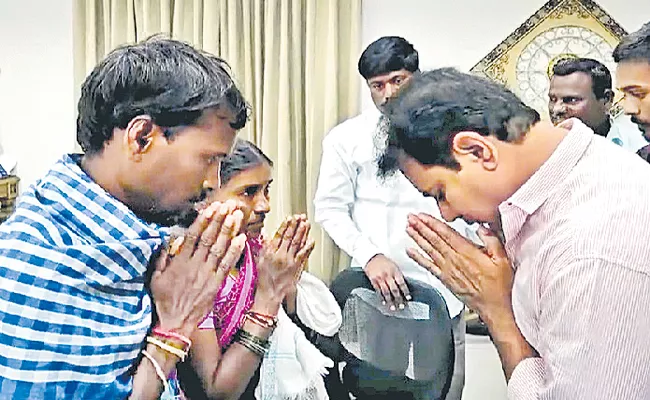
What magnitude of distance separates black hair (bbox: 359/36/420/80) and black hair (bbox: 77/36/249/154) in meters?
1.53

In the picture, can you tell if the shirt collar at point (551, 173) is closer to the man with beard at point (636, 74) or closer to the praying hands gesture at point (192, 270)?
the praying hands gesture at point (192, 270)

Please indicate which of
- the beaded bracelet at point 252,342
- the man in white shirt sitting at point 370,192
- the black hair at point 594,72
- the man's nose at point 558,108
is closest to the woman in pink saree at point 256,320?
the beaded bracelet at point 252,342

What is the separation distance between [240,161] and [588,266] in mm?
1025

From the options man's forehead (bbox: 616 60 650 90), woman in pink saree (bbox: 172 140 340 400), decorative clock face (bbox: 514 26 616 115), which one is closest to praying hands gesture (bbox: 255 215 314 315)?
woman in pink saree (bbox: 172 140 340 400)

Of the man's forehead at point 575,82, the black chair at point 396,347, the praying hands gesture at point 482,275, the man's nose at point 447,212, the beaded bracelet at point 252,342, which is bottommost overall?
the black chair at point 396,347

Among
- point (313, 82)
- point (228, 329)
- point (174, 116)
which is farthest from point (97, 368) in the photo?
point (313, 82)

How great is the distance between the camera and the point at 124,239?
42.9 inches

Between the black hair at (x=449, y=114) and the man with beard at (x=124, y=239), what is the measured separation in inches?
10.1

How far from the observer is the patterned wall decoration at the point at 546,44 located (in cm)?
341

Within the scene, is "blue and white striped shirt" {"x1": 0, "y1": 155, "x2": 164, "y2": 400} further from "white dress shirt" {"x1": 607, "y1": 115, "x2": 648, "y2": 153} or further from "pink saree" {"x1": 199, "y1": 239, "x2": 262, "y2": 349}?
"white dress shirt" {"x1": 607, "y1": 115, "x2": 648, "y2": 153}

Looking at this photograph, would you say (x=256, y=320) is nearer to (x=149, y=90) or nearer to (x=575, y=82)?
(x=149, y=90)

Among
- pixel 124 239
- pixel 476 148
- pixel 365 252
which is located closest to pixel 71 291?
pixel 124 239

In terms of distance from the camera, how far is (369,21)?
3.39 meters

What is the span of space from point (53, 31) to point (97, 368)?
2780 mm
